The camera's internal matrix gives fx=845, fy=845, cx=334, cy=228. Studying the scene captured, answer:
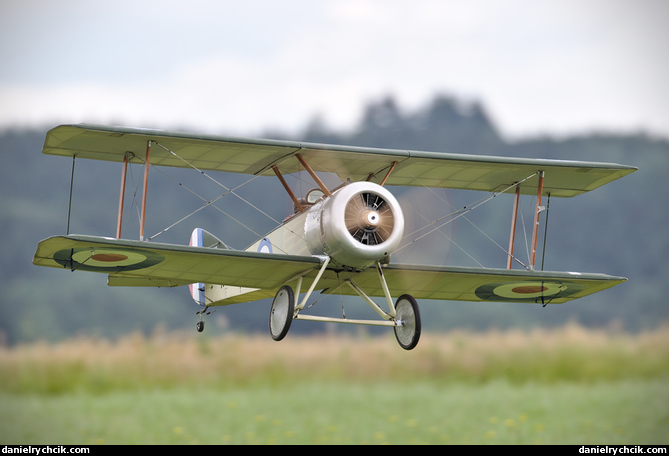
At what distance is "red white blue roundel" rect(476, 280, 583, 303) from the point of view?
1272 centimetres

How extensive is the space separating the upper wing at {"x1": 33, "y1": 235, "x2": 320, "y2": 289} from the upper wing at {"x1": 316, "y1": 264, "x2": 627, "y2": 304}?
77cm

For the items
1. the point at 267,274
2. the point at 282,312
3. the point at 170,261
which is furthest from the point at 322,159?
the point at 170,261

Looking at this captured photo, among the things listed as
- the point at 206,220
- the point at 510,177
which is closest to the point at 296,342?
the point at 510,177

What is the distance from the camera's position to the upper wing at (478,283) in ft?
37.6

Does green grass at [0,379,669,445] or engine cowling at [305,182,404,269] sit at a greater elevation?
engine cowling at [305,182,404,269]

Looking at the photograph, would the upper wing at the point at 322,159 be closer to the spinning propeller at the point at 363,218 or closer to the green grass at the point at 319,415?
the spinning propeller at the point at 363,218

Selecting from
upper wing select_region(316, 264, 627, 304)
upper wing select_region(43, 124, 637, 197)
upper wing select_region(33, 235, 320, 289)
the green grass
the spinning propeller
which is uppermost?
upper wing select_region(43, 124, 637, 197)

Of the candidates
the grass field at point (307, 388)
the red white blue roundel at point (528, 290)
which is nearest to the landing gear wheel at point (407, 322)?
the red white blue roundel at point (528, 290)

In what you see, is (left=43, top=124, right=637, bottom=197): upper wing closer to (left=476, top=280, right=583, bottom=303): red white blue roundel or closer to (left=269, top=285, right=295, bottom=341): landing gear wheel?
(left=476, top=280, right=583, bottom=303): red white blue roundel

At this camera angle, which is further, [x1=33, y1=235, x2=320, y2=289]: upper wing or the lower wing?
the lower wing

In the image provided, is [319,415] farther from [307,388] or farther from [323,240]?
[323,240]

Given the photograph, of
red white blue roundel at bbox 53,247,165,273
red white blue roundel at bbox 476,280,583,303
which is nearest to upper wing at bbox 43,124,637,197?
red white blue roundel at bbox 53,247,165,273

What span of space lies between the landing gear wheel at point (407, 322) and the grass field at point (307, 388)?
9.30 meters

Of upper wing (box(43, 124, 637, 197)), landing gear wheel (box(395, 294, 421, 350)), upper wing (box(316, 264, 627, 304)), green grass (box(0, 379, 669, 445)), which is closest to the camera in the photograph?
landing gear wheel (box(395, 294, 421, 350))
